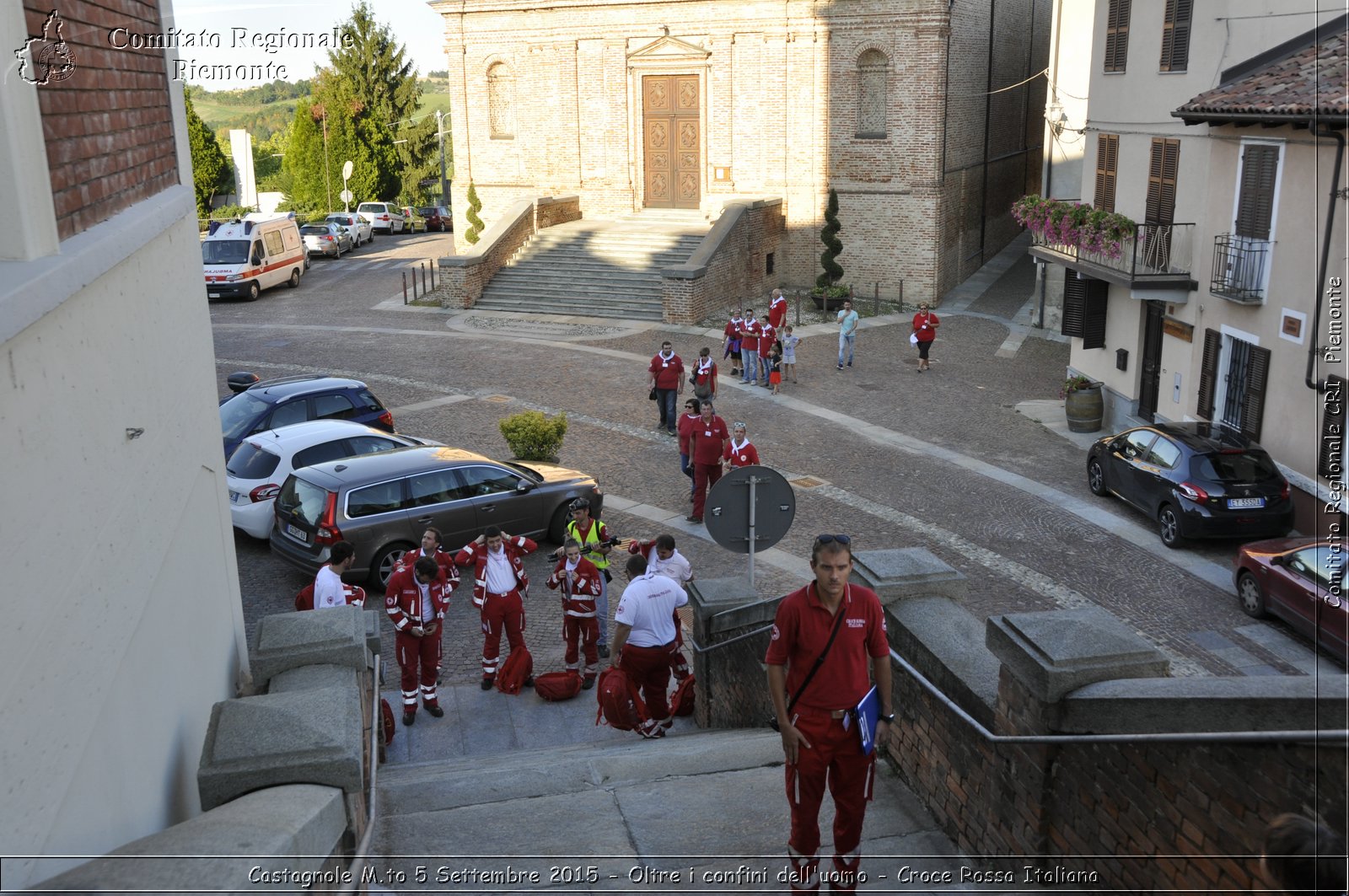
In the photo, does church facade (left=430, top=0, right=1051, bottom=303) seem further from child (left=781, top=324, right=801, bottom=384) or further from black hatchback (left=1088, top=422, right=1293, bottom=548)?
black hatchback (left=1088, top=422, right=1293, bottom=548)

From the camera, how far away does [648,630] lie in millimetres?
9203

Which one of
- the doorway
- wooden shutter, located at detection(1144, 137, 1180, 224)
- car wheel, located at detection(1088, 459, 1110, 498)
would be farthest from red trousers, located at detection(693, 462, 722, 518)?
the doorway

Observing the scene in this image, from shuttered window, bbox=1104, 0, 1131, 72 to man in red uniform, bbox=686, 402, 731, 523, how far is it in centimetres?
1101

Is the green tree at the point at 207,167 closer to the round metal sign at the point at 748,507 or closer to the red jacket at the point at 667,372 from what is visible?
the red jacket at the point at 667,372

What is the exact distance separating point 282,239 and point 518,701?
27857 mm

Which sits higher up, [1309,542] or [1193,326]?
[1193,326]

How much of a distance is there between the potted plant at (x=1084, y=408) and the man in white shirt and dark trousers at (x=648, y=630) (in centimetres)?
1324

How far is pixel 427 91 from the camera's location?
6693 inches

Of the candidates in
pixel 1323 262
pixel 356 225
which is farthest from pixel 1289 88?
pixel 356 225

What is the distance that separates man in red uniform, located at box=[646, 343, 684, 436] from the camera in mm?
19062

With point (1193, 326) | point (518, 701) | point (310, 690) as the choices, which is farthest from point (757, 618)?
point (1193, 326)

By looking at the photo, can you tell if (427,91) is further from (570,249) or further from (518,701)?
(518,701)

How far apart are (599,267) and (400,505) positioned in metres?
20.0

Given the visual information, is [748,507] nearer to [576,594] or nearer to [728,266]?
[576,594]
